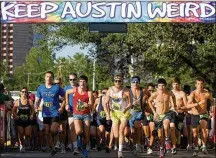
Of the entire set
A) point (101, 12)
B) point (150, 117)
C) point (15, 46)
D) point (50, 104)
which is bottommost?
point (150, 117)

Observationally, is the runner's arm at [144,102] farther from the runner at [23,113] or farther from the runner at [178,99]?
the runner at [23,113]

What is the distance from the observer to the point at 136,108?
50.8 feet

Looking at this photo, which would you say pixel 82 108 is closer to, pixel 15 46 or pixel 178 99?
pixel 178 99

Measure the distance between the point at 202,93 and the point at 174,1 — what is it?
2492 mm

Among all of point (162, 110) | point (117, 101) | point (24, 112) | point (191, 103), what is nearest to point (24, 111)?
point (24, 112)

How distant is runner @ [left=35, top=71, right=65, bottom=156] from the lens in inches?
560

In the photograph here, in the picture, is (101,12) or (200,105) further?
(200,105)

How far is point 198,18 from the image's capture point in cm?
1510

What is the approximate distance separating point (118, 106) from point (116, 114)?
0.19 m

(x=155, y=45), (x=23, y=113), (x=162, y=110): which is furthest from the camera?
(x=155, y=45)

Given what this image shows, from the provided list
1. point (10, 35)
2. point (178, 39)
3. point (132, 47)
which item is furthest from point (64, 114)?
point (10, 35)

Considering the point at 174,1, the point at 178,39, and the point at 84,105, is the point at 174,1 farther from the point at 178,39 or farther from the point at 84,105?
the point at 178,39

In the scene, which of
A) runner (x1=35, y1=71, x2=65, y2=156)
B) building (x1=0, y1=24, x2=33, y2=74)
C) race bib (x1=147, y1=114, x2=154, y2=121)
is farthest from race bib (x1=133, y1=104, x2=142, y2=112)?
building (x1=0, y1=24, x2=33, y2=74)

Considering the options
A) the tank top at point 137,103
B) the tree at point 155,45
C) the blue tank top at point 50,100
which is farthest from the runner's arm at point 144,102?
the tree at point 155,45
